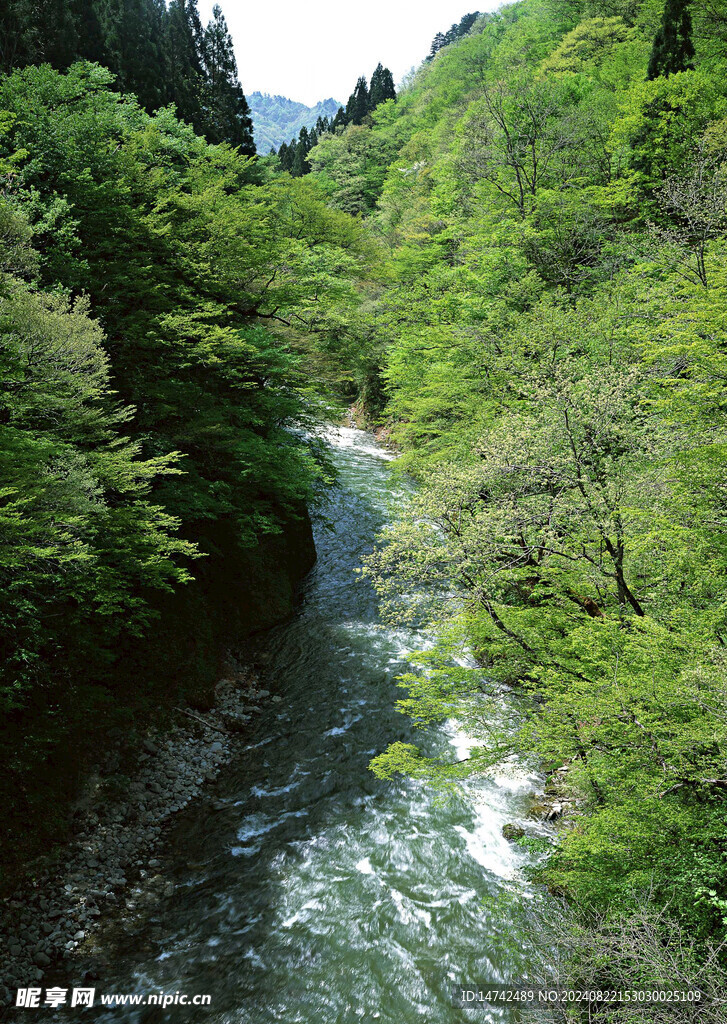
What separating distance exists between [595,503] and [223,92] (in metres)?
47.1

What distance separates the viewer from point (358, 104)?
6134 cm

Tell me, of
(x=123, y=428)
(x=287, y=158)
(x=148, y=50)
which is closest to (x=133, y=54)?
(x=148, y=50)

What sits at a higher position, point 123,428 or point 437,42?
point 437,42

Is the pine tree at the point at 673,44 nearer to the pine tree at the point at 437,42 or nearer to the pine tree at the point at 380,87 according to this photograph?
the pine tree at the point at 380,87

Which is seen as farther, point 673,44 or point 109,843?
point 673,44

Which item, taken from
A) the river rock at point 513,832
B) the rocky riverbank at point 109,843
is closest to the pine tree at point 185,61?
the rocky riverbank at point 109,843

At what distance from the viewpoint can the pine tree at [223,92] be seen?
118ft

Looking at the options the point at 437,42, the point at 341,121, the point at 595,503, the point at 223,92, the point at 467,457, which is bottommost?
the point at 467,457

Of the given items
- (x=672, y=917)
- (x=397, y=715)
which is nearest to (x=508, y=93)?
(x=397, y=715)

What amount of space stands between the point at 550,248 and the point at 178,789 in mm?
17795

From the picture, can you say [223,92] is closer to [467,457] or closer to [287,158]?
[287,158]

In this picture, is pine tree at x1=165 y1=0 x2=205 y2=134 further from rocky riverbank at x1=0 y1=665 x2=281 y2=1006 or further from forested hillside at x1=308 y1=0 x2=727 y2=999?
rocky riverbank at x1=0 y1=665 x2=281 y2=1006

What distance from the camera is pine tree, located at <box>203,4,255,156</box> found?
118 feet

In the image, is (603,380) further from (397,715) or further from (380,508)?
(380,508)
